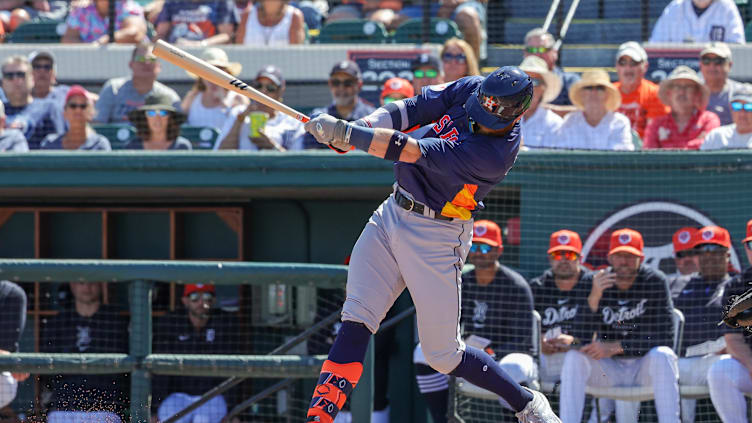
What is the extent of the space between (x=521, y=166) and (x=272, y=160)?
1.50 metres

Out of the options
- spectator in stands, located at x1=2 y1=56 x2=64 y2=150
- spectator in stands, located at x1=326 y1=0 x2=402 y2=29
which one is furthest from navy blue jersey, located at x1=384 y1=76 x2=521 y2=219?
spectator in stands, located at x1=326 y1=0 x2=402 y2=29

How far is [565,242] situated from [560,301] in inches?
13.6

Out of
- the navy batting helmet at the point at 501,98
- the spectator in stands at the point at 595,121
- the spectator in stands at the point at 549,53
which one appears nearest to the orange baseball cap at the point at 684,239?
the spectator in stands at the point at 595,121

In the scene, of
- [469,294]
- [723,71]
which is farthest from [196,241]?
[723,71]

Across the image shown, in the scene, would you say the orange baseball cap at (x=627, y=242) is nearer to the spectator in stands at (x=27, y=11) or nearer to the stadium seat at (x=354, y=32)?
the stadium seat at (x=354, y=32)

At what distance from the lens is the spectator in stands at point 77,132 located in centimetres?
727

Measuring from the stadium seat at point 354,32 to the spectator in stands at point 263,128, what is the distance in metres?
1.49

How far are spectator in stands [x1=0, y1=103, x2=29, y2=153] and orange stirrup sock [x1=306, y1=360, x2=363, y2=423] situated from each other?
381 centimetres

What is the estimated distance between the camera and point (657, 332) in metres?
6.03

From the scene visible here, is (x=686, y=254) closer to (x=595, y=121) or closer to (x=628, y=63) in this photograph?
(x=595, y=121)

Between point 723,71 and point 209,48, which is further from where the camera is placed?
point 209,48

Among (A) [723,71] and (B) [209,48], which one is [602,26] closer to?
(A) [723,71]

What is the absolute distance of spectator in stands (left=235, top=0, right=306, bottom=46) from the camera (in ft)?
29.1

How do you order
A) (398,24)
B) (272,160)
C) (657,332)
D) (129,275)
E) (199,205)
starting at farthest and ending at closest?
(398,24)
(199,205)
(272,160)
(657,332)
(129,275)
